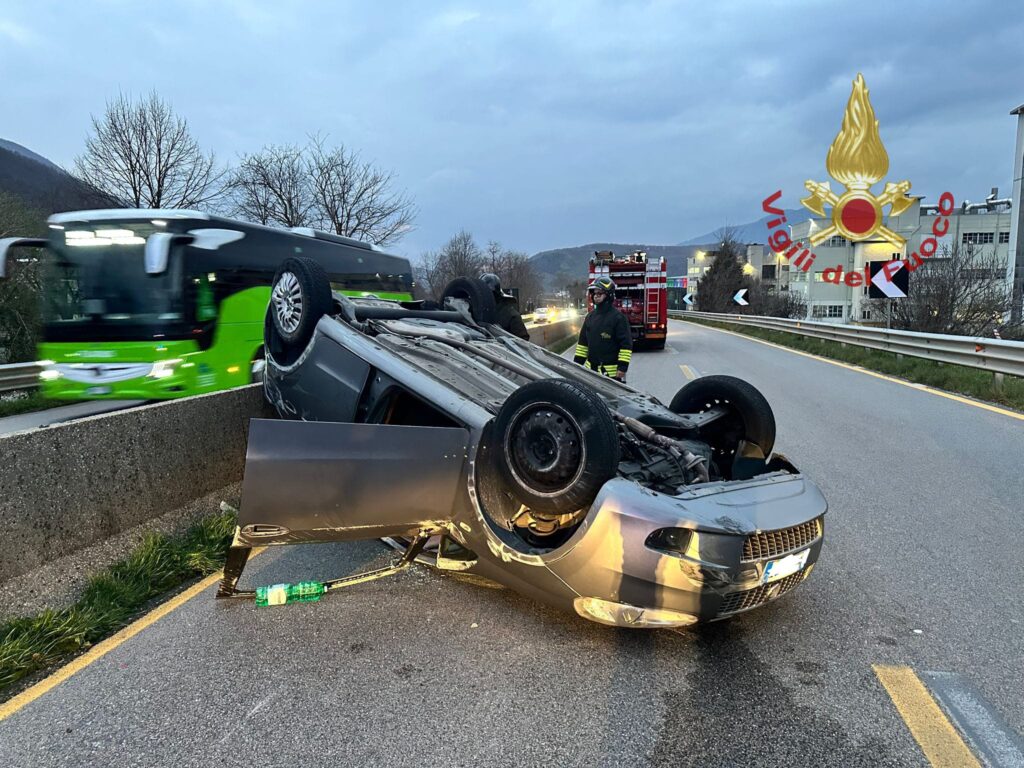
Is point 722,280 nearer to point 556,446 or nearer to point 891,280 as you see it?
point 891,280

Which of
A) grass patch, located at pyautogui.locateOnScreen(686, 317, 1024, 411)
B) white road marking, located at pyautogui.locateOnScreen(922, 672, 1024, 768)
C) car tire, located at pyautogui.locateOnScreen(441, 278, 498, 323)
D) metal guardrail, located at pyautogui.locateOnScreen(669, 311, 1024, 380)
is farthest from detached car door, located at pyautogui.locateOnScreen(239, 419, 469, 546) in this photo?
metal guardrail, located at pyautogui.locateOnScreen(669, 311, 1024, 380)

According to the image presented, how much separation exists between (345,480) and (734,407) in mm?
2507

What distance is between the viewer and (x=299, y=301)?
15.2 feet

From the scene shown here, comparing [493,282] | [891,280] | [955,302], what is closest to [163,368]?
[493,282]

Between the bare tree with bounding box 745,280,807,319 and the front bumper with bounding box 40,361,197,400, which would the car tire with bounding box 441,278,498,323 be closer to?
the front bumper with bounding box 40,361,197,400

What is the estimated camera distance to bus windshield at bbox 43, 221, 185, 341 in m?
9.77

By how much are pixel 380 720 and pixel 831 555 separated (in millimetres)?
2939

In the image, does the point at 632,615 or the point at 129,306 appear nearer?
the point at 632,615

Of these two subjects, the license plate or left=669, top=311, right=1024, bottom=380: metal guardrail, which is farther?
left=669, top=311, right=1024, bottom=380: metal guardrail

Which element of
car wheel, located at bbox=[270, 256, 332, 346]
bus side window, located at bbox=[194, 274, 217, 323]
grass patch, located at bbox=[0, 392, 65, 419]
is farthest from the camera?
grass patch, located at bbox=[0, 392, 65, 419]

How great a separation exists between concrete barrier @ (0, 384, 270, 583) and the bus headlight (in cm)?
507

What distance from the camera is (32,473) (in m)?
3.65

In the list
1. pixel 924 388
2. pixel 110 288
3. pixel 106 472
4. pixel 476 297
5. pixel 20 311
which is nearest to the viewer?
pixel 106 472

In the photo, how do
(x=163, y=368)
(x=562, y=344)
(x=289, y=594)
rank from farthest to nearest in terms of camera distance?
(x=562, y=344) → (x=163, y=368) → (x=289, y=594)
